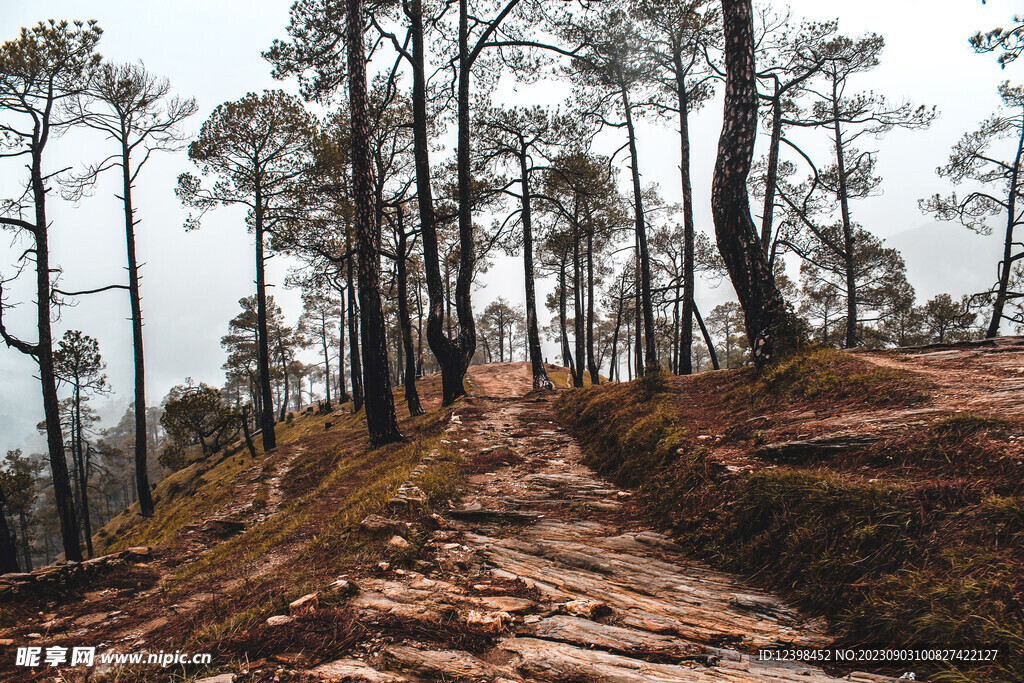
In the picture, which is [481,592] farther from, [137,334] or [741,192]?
[137,334]

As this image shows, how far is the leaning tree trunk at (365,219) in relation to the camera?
368 inches

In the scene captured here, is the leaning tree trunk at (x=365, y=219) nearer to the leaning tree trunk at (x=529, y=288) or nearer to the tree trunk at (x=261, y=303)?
the leaning tree trunk at (x=529, y=288)

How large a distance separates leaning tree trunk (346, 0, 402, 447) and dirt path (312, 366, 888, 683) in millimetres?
5622

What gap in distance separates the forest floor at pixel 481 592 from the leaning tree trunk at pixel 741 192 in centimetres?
178

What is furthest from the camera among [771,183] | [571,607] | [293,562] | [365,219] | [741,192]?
[771,183]

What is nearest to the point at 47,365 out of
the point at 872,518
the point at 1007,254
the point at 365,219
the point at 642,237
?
the point at 365,219

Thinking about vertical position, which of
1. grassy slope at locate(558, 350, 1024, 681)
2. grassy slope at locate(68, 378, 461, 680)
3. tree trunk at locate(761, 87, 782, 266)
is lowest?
grassy slope at locate(68, 378, 461, 680)

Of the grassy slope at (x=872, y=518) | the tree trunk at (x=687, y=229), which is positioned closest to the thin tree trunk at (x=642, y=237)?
the tree trunk at (x=687, y=229)

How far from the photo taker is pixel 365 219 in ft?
31.1

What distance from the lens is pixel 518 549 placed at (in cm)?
350

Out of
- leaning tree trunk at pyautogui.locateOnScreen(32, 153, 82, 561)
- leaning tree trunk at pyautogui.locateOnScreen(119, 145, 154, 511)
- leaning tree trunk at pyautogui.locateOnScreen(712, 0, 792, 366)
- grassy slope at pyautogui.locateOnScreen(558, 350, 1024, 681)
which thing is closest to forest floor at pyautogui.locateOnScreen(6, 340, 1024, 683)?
grassy slope at pyautogui.locateOnScreen(558, 350, 1024, 681)

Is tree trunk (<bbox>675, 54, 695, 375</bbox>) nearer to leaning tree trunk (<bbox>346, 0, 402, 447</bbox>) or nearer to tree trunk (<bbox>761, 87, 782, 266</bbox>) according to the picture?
tree trunk (<bbox>761, 87, 782, 266</bbox>)

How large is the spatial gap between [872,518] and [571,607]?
2.04m

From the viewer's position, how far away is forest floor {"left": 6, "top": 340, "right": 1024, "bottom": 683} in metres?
1.98
